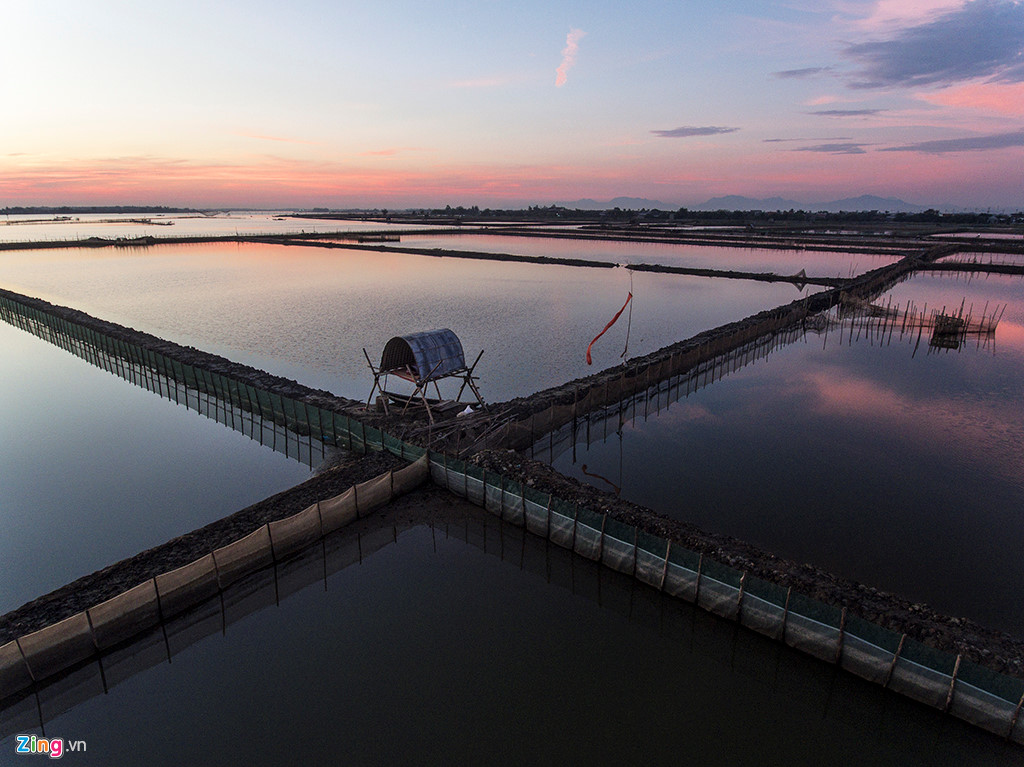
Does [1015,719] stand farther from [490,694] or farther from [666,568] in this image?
[490,694]

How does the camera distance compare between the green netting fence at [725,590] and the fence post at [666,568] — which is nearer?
the green netting fence at [725,590]

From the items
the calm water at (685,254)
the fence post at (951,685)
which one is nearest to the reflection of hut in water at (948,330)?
the calm water at (685,254)

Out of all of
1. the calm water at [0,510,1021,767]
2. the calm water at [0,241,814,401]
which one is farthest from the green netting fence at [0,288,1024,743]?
the calm water at [0,241,814,401]

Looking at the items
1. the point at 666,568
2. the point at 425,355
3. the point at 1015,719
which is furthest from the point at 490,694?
the point at 425,355

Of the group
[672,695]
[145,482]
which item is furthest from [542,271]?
[672,695]

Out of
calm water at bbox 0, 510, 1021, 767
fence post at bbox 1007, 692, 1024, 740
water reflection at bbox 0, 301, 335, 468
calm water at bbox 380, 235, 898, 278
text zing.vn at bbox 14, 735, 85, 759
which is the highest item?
calm water at bbox 380, 235, 898, 278

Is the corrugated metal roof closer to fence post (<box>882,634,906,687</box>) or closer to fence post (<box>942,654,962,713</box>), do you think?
fence post (<box>882,634,906,687</box>)

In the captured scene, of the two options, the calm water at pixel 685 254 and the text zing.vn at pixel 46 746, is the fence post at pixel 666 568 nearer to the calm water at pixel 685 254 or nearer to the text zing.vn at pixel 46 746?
the text zing.vn at pixel 46 746
